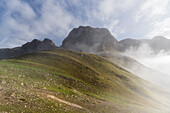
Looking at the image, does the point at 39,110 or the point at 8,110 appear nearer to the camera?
the point at 8,110

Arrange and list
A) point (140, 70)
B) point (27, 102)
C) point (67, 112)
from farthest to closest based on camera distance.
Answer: point (140, 70) → point (67, 112) → point (27, 102)

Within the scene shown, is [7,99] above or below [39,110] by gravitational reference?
above

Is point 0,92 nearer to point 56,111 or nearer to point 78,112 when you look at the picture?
Answer: point 56,111

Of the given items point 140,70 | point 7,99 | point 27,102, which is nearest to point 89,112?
point 27,102

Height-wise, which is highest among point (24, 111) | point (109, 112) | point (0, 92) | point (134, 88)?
point (0, 92)

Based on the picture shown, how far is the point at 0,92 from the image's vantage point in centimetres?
1531

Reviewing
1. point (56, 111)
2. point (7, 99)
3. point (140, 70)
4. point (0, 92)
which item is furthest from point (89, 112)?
point (140, 70)

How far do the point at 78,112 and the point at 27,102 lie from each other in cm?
918

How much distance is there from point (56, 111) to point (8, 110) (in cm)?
649

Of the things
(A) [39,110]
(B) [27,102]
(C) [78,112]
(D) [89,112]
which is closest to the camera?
(A) [39,110]

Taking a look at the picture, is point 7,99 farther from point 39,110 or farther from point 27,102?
point 39,110

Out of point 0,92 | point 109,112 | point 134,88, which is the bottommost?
point 134,88

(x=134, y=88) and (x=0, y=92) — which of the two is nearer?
(x=0, y=92)

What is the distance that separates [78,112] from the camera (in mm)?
18000
